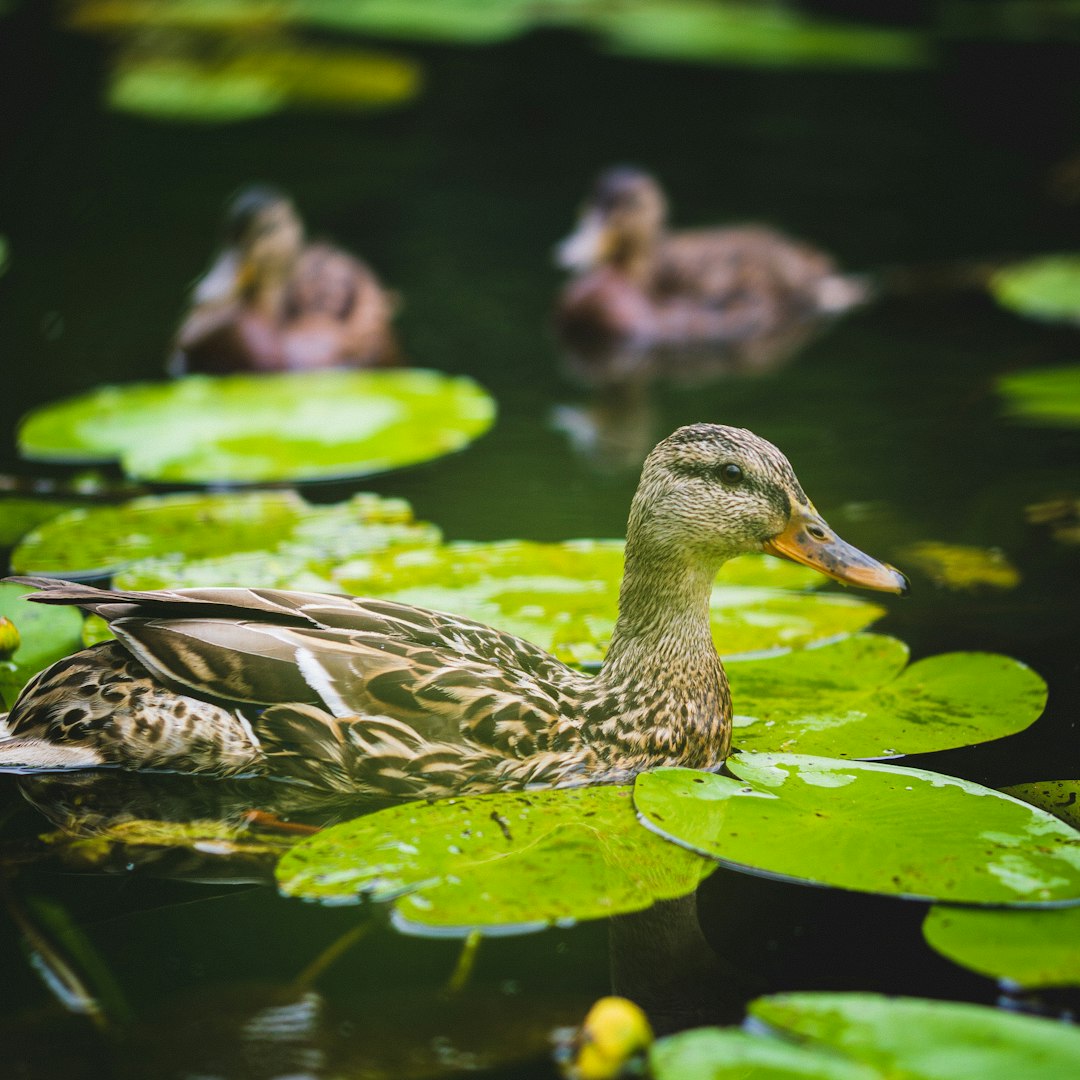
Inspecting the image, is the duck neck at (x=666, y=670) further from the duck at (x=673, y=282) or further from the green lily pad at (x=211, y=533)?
the duck at (x=673, y=282)

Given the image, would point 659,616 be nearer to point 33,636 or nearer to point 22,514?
point 33,636

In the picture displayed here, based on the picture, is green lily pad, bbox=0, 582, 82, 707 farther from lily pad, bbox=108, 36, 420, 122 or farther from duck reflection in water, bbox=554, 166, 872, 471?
lily pad, bbox=108, 36, 420, 122

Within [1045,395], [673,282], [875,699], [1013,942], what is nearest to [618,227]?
[673,282]

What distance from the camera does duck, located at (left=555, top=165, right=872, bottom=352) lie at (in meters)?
8.29

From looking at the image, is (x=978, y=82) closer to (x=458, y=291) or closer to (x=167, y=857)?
(x=458, y=291)

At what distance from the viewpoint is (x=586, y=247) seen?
8.55 metres

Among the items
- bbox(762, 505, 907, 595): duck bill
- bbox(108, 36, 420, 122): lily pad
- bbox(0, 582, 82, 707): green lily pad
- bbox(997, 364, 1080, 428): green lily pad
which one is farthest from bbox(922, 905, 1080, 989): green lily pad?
bbox(108, 36, 420, 122): lily pad

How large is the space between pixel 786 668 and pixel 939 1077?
1.78m

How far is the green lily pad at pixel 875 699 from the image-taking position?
3.74 meters

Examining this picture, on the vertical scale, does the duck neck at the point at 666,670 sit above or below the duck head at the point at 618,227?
below

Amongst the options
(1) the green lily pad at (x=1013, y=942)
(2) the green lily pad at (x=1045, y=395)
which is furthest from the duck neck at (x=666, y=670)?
(2) the green lily pad at (x=1045, y=395)

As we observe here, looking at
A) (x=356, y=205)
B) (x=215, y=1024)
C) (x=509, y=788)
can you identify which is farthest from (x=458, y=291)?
(x=215, y=1024)

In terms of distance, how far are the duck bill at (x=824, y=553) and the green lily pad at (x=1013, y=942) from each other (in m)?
0.94

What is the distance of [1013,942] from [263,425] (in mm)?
4114
